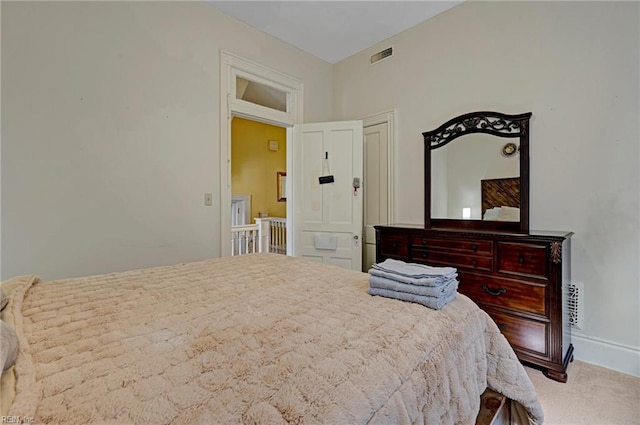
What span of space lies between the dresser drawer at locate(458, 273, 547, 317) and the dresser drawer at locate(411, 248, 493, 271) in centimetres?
7

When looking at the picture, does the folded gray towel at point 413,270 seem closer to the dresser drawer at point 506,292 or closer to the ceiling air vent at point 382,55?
the dresser drawer at point 506,292

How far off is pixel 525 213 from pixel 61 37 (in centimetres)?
370

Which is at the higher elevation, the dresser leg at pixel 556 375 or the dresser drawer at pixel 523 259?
the dresser drawer at pixel 523 259

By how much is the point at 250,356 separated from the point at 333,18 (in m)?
3.28

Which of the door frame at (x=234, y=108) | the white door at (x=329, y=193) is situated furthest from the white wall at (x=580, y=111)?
the door frame at (x=234, y=108)

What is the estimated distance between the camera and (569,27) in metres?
2.18

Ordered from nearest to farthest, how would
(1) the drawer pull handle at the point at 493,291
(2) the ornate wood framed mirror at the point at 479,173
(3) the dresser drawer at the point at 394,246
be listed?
(1) the drawer pull handle at the point at 493,291 < (2) the ornate wood framed mirror at the point at 479,173 < (3) the dresser drawer at the point at 394,246

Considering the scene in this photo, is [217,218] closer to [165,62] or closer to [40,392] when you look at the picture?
[165,62]

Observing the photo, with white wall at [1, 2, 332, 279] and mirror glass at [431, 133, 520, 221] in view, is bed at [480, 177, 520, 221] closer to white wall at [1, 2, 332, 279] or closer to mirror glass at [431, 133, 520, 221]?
mirror glass at [431, 133, 520, 221]

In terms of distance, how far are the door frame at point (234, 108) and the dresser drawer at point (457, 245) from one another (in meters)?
1.84

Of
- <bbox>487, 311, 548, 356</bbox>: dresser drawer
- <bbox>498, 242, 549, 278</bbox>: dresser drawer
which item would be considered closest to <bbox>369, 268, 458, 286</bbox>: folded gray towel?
<bbox>498, 242, 549, 278</bbox>: dresser drawer

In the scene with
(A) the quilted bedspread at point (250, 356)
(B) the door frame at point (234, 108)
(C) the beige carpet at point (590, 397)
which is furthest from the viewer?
(B) the door frame at point (234, 108)

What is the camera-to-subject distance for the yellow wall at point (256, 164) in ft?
20.6

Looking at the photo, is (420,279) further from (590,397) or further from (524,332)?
(590,397)
